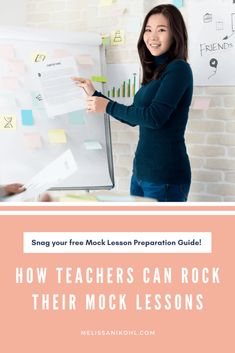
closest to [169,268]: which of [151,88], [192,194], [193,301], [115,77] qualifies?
[193,301]

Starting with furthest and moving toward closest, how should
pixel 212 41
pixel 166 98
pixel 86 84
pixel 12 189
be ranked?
pixel 212 41
pixel 86 84
pixel 166 98
pixel 12 189

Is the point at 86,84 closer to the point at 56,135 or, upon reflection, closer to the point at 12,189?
the point at 56,135

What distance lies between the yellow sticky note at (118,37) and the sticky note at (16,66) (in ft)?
1.77

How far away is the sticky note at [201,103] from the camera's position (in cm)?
261

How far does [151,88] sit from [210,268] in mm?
1203

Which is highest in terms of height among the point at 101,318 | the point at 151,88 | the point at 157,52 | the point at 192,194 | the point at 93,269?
the point at 157,52

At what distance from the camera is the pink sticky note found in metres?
2.61

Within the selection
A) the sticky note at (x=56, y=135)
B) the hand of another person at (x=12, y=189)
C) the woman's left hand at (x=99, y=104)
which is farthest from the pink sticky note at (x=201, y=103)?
the hand of another person at (x=12, y=189)

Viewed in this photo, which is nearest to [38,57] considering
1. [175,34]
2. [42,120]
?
[42,120]

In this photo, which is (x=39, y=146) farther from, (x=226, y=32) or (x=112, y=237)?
(x=112, y=237)

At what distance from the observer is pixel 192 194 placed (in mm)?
2744

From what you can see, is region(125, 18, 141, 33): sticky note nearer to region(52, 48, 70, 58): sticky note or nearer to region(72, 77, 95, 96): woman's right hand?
region(52, 48, 70, 58): sticky note

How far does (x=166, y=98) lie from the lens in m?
2.05

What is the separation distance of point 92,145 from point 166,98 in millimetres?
749
